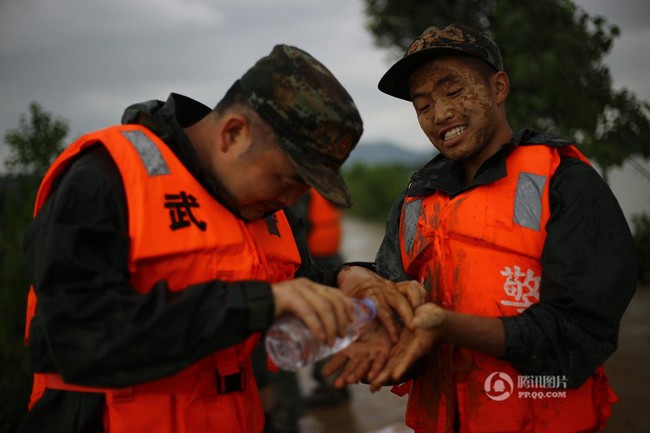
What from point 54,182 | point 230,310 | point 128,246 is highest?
point 54,182

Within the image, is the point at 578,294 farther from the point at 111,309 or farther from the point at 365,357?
the point at 111,309

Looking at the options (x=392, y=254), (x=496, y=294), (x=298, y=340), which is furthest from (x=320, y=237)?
(x=298, y=340)

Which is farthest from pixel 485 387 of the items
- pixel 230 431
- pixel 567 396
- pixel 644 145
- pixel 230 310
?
pixel 644 145

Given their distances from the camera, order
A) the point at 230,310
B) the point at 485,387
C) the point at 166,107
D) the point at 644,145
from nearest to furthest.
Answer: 1. the point at 230,310
2. the point at 166,107
3. the point at 485,387
4. the point at 644,145

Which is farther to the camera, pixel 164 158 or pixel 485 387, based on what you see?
pixel 485 387

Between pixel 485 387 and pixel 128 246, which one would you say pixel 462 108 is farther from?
pixel 128 246

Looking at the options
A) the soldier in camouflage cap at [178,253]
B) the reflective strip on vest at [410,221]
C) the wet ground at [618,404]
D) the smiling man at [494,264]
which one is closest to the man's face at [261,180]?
the soldier in camouflage cap at [178,253]

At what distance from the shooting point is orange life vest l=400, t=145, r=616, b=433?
8.19 ft

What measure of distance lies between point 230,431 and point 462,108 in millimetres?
1691

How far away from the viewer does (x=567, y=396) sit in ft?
8.17

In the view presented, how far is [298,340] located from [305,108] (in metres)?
0.79

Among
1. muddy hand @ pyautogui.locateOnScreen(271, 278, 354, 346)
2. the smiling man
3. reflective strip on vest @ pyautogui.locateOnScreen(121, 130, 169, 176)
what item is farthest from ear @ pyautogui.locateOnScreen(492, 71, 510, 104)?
reflective strip on vest @ pyautogui.locateOnScreen(121, 130, 169, 176)

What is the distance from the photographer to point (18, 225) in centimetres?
553

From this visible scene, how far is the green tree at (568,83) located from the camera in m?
6.60
